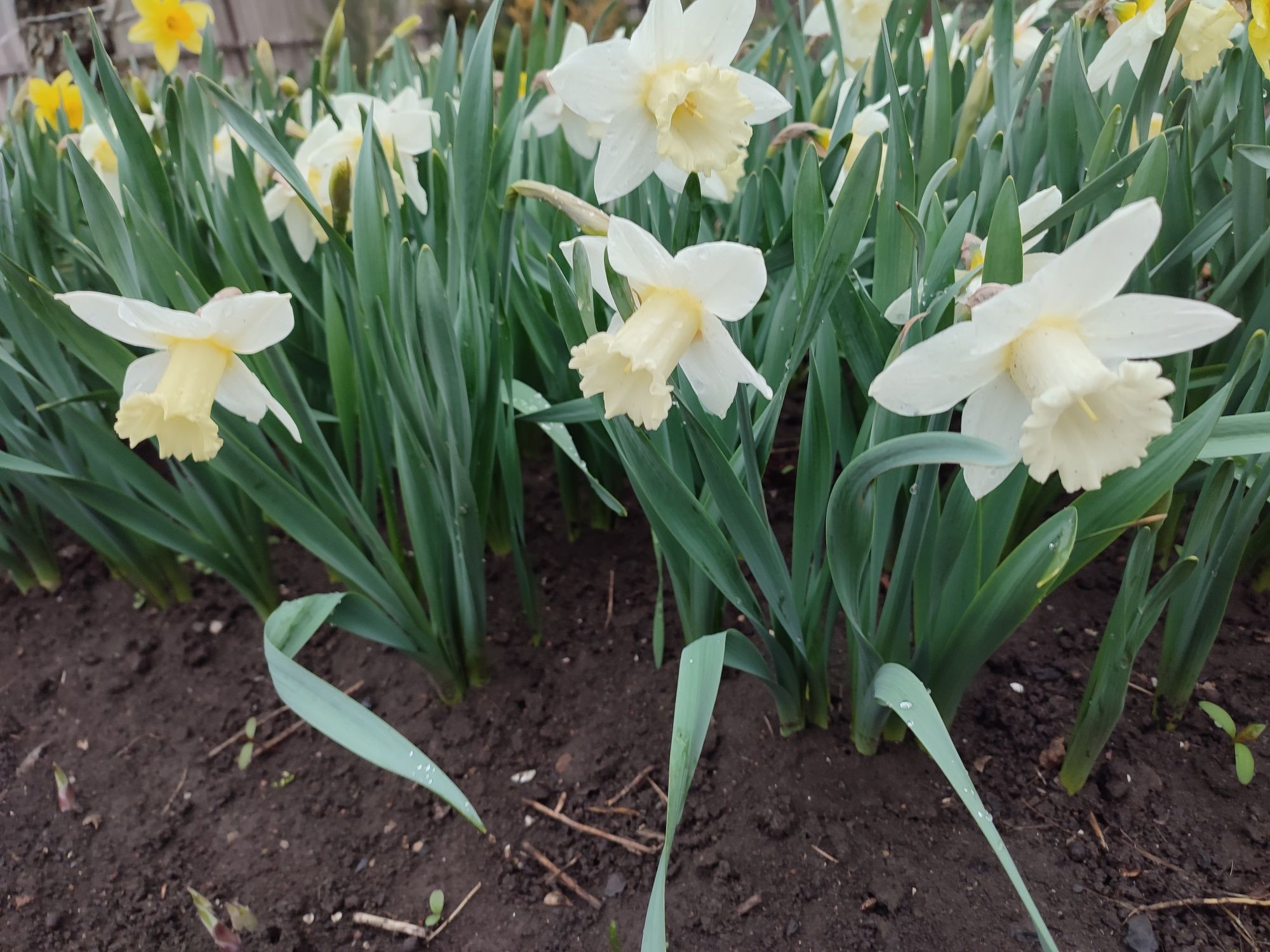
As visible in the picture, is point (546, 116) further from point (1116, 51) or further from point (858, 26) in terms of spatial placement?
point (1116, 51)

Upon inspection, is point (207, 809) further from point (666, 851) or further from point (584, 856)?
point (666, 851)

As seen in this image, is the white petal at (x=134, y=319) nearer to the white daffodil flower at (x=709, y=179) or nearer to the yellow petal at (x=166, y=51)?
the white daffodil flower at (x=709, y=179)

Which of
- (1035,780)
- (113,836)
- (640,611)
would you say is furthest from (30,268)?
(1035,780)

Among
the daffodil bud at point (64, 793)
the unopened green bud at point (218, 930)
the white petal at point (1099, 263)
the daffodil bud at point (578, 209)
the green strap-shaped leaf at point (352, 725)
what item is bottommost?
the daffodil bud at point (64, 793)

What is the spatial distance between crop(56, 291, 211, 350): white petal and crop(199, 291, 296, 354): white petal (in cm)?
2

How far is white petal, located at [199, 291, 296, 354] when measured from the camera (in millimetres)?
797

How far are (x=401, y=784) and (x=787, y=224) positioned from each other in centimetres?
106

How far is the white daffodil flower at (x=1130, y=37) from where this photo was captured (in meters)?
1.07

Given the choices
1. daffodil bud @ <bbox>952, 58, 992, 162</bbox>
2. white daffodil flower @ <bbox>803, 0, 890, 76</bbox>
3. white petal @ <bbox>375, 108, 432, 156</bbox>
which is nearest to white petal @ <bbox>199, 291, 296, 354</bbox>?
white petal @ <bbox>375, 108, 432, 156</bbox>

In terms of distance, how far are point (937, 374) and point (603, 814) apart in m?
0.84

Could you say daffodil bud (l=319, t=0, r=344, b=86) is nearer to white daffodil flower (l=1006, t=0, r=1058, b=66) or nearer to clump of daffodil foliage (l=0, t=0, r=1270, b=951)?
clump of daffodil foliage (l=0, t=0, r=1270, b=951)

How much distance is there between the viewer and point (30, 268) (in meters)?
1.28

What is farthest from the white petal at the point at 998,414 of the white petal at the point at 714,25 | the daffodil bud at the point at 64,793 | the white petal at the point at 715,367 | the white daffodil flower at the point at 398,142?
the daffodil bud at the point at 64,793

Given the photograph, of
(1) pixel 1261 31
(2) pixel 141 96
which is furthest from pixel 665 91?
(2) pixel 141 96
